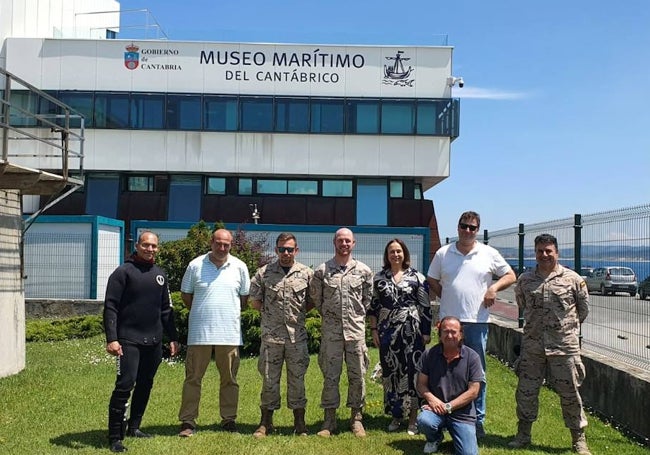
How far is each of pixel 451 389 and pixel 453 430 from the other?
0.34m

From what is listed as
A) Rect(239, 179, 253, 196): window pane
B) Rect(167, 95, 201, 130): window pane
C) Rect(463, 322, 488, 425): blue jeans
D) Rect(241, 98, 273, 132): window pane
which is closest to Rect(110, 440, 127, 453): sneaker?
Rect(463, 322, 488, 425): blue jeans

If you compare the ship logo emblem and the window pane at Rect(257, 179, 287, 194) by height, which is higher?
the ship logo emblem

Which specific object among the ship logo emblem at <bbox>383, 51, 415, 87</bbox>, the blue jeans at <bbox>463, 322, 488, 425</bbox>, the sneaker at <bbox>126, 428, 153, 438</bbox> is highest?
the ship logo emblem at <bbox>383, 51, 415, 87</bbox>

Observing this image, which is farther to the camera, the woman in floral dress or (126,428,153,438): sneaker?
the woman in floral dress

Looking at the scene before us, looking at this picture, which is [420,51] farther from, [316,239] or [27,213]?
[27,213]

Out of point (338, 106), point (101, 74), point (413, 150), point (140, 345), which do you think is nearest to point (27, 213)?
point (101, 74)

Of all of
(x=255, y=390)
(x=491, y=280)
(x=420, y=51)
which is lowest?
(x=255, y=390)

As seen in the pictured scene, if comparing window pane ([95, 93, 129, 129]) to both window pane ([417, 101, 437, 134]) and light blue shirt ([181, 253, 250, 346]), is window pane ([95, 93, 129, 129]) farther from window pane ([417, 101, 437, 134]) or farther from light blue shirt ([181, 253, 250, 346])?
light blue shirt ([181, 253, 250, 346])

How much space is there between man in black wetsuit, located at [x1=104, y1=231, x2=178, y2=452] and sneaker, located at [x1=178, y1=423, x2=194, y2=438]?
0.32 metres

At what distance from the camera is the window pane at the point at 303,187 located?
28.8 meters

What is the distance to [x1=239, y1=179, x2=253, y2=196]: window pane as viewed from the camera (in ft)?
94.6

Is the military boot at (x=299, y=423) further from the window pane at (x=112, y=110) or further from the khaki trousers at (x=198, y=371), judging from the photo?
the window pane at (x=112, y=110)

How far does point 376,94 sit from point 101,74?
37.2 feet

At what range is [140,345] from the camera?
20.0 feet
